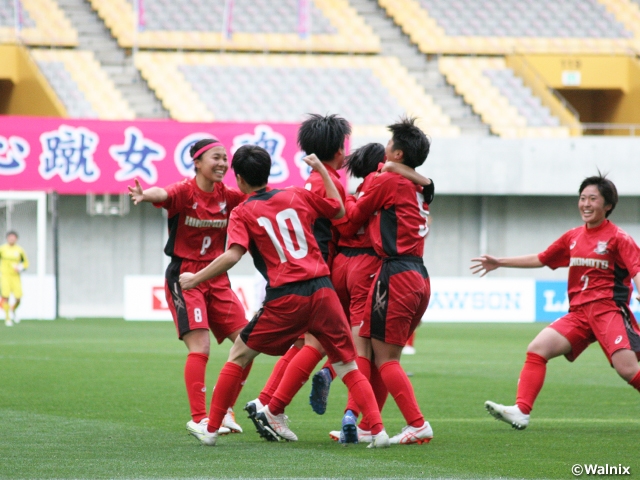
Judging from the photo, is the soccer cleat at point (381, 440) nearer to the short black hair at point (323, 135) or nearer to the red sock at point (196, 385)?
the red sock at point (196, 385)

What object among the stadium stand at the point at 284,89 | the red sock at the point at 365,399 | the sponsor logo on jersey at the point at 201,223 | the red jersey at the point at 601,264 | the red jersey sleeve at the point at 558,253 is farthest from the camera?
the stadium stand at the point at 284,89

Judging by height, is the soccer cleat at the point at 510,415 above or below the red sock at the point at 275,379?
below

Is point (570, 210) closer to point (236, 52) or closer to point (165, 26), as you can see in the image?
point (236, 52)

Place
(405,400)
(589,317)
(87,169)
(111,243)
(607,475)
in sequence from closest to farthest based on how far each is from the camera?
1. (607,475)
2. (405,400)
3. (589,317)
4. (87,169)
5. (111,243)

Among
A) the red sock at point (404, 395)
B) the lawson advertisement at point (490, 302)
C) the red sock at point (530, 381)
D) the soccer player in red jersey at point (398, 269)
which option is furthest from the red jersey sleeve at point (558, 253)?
the lawson advertisement at point (490, 302)

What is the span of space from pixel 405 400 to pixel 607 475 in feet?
4.76

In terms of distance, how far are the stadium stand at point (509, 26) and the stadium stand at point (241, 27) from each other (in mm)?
1618

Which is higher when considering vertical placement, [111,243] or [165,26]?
[165,26]

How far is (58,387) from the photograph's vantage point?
31.3 feet

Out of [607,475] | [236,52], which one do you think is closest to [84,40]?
[236,52]

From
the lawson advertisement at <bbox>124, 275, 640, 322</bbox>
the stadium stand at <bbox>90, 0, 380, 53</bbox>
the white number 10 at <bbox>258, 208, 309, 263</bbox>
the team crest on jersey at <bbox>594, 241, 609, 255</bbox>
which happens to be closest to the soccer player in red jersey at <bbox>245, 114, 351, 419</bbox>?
the white number 10 at <bbox>258, 208, 309, 263</bbox>

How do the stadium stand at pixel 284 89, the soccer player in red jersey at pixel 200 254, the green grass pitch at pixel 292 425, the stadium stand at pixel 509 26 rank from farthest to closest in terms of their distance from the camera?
the stadium stand at pixel 509 26 → the stadium stand at pixel 284 89 → the soccer player in red jersey at pixel 200 254 → the green grass pitch at pixel 292 425

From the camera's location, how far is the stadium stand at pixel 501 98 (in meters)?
26.8

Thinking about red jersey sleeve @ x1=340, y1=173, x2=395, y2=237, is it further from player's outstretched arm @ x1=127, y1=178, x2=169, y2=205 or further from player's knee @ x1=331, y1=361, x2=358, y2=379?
player's outstretched arm @ x1=127, y1=178, x2=169, y2=205
